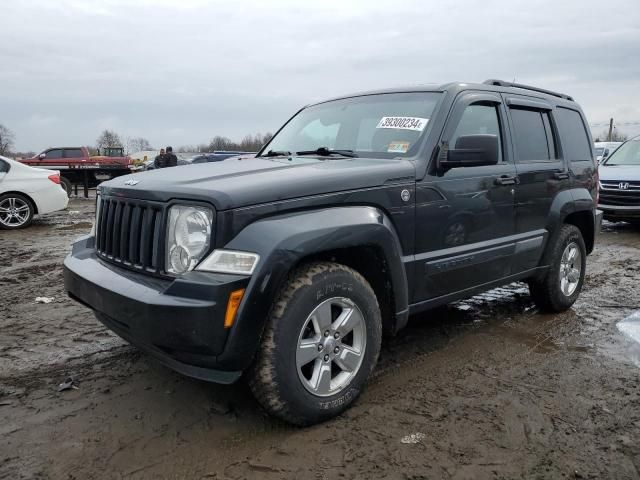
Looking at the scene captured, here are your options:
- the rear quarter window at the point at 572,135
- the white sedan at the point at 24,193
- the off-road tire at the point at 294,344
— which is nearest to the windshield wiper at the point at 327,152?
the off-road tire at the point at 294,344

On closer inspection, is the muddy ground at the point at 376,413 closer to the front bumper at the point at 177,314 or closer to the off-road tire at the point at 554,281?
the off-road tire at the point at 554,281

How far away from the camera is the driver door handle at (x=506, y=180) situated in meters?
Result: 3.73

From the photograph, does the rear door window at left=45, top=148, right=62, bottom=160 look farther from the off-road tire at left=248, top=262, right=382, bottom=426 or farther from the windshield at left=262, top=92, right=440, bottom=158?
the off-road tire at left=248, top=262, right=382, bottom=426

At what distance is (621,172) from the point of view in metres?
10.1

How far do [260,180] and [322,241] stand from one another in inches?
18.0

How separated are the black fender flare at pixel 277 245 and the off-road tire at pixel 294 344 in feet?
0.23

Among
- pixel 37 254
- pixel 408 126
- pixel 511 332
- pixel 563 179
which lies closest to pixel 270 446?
pixel 408 126

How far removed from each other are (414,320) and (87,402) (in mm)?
2675

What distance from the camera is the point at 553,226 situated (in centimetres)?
438

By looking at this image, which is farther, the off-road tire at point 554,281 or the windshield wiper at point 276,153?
the off-road tire at point 554,281

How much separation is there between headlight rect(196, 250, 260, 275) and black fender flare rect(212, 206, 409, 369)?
0.02m

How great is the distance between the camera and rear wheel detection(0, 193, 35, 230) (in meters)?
10.1

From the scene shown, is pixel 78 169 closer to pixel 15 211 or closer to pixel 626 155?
pixel 15 211

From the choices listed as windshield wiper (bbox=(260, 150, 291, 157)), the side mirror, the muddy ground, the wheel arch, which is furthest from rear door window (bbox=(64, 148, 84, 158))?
the side mirror
